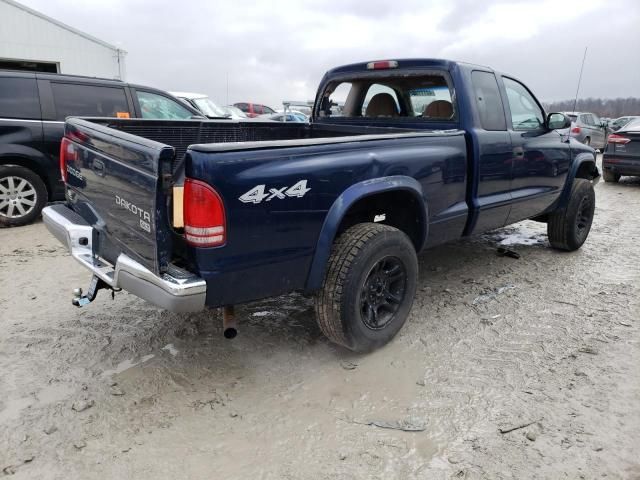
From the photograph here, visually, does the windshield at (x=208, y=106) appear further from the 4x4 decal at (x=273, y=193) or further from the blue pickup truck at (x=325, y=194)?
the 4x4 decal at (x=273, y=193)

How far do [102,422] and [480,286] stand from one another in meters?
3.22

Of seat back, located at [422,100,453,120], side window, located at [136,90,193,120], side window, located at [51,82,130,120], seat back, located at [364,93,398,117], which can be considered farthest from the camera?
side window, located at [136,90,193,120]

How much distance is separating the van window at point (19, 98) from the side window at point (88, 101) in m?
A: 0.22

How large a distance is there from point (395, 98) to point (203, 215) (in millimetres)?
2907

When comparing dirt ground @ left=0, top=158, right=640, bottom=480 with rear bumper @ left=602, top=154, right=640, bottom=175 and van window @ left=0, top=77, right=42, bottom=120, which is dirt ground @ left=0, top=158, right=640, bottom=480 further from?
rear bumper @ left=602, top=154, right=640, bottom=175

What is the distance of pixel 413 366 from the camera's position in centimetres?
305

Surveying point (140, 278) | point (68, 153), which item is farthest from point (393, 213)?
point (68, 153)

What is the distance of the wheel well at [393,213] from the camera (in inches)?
125

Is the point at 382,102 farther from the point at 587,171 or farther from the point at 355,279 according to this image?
the point at 587,171

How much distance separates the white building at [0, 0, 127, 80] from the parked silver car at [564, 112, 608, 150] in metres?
17.1

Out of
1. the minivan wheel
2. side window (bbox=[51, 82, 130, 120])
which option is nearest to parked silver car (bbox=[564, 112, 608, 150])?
side window (bbox=[51, 82, 130, 120])

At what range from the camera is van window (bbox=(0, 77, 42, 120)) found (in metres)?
5.67

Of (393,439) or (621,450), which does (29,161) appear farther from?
(621,450)

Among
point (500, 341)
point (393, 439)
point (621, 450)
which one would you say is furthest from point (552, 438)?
point (500, 341)
